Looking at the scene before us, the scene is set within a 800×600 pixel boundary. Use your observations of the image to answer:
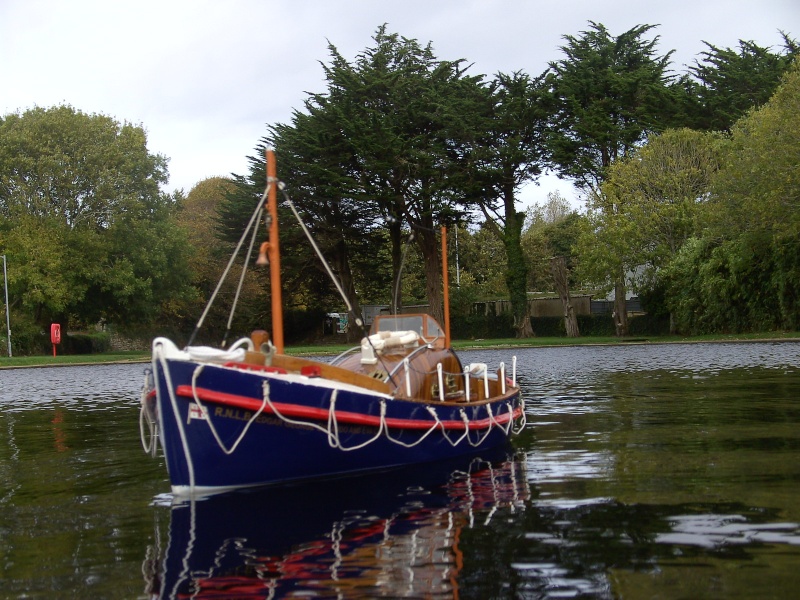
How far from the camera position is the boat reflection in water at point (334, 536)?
709cm

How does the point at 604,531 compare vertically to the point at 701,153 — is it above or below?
below

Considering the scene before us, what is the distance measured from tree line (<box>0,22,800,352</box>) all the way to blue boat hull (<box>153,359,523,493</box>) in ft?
131

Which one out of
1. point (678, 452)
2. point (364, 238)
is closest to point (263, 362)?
point (678, 452)

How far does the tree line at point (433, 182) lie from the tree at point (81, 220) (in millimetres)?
121

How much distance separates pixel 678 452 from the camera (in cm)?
1253

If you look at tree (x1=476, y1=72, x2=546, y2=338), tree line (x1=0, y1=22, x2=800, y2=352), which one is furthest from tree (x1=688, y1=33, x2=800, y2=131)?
tree (x1=476, y1=72, x2=546, y2=338)

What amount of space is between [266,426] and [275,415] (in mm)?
147

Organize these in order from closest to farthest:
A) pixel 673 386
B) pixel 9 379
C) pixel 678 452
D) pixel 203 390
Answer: pixel 203 390 → pixel 678 452 → pixel 673 386 → pixel 9 379

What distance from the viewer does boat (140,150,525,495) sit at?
969 cm

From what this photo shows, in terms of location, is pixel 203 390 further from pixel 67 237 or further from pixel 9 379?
pixel 67 237

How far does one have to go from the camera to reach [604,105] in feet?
189

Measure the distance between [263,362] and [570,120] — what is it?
165ft

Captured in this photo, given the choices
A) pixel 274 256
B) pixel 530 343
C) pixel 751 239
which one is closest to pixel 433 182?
pixel 530 343

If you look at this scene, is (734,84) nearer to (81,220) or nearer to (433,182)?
(433,182)
